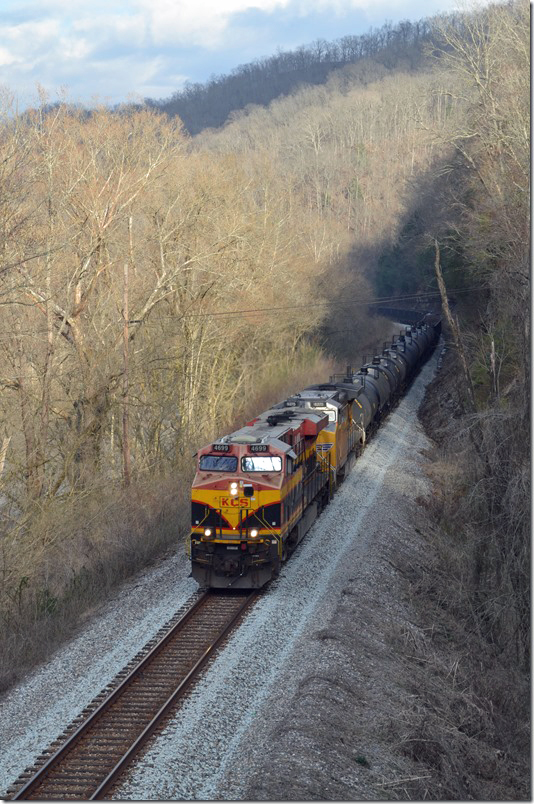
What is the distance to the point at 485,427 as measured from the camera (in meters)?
22.3

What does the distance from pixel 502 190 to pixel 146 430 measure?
1785 centimetres

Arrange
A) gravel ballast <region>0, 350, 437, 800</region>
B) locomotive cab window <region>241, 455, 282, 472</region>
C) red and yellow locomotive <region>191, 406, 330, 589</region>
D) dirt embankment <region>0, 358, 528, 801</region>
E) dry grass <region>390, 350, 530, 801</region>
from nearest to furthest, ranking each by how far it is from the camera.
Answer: gravel ballast <region>0, 350, 437, 800</region>, dirt embankment <region>0, 358, 528, 801</region>, dry grass <region>390, 350, 530, 801</region>, red and yellow locomotive <region>191, 406, 330, 589</region>, locomotive cab window <region>241, 455, 282, 472</region>

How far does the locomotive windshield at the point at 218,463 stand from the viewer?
18828 millimetres

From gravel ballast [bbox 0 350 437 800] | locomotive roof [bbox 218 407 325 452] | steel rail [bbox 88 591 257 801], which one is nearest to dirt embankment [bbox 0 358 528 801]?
gravel ballast [bbox 0 350 437 800]

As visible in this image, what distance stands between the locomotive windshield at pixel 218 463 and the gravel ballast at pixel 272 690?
2.84m

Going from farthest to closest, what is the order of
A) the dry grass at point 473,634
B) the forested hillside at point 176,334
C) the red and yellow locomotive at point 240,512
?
the forested hillside at point 176,334 → the red and yellow locomotive at point 240,512 → the dry grass at point 473,634

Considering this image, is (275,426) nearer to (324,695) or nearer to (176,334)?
(324,695)

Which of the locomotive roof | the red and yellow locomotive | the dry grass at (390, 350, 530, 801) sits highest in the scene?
the locomotive roof

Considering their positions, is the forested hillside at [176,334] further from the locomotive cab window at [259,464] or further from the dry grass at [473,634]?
the locomotive cab window at [259,464]

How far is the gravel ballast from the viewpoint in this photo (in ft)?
36.3

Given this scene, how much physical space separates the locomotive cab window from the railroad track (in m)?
3.09

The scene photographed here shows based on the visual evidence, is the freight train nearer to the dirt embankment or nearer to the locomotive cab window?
the locomotive cab window

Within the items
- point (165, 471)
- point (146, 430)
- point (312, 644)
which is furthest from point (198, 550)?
point (146, 430)

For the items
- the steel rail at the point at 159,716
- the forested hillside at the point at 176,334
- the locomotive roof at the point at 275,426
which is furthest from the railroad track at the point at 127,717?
the locomotive roof at the point at 275,426
